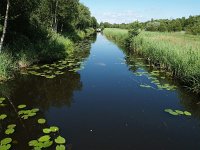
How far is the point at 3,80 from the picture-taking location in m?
12.0

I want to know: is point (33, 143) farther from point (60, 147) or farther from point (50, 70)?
point (50, 70)

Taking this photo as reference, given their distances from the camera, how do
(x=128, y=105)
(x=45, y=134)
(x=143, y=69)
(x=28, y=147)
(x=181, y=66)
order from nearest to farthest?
(x=28, y=147)
(x=45, y=134)
(x=128, y=105)
(x=181, y=66)
(x=143, y=69)

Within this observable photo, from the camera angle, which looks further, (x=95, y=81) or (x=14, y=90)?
(x=95, y=81)

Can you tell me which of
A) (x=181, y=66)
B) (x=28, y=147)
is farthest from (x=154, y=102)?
(x=28, y=147)

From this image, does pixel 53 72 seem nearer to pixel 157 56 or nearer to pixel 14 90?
pixel 14 90

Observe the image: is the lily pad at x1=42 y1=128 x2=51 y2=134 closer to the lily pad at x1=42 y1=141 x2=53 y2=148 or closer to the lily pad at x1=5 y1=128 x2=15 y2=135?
the lily pad at x1=42 y1=141 x2=53 y2=148

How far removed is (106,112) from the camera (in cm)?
876

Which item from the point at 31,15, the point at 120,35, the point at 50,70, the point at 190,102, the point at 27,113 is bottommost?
the point at 190,102

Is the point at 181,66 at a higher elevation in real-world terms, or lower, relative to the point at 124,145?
higher

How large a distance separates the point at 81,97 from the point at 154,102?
304 centimetres

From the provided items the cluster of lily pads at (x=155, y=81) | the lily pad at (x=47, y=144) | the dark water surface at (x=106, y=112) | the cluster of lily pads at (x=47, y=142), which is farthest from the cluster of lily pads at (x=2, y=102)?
the cluster of lily pads at (x=155, y=81)

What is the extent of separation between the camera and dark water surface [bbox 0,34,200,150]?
666 centimetres

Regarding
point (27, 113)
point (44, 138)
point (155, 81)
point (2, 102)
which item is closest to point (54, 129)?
point (44, 138)

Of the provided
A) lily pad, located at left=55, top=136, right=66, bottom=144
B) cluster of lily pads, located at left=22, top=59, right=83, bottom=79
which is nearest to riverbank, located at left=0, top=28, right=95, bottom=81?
cluster of lily pads, located at left=22, top=59, right=83, bottom=79
